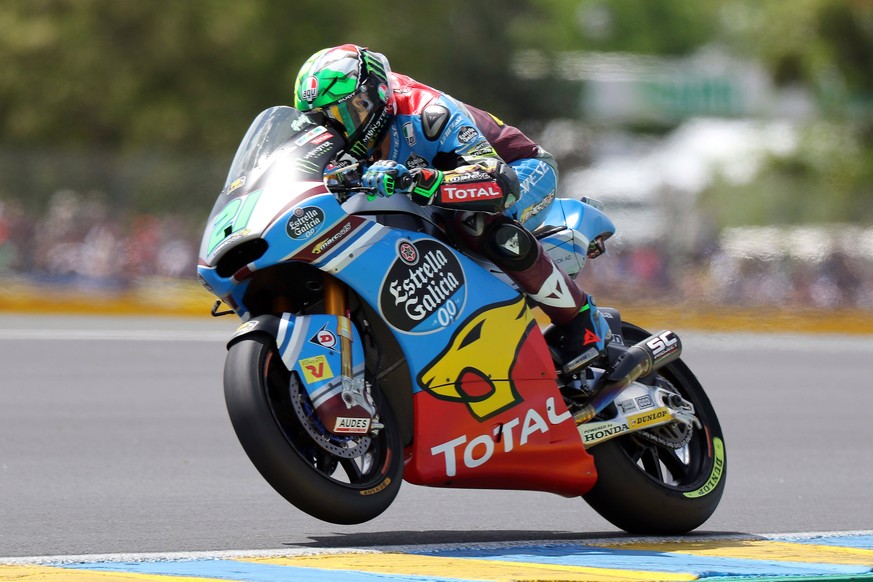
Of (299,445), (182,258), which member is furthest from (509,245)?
(182,258)

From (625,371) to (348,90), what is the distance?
1577 millimetres

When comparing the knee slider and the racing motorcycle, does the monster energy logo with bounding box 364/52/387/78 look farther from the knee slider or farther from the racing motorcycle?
the knee slider

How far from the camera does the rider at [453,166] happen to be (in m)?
5.56

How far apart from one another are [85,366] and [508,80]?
26256 millimetres

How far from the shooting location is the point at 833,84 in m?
35.3

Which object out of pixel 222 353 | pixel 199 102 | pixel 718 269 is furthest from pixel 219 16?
pixel 222 353

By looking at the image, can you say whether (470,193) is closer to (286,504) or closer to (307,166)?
(307,166)

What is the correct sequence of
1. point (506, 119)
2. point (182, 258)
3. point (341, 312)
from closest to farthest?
point (341, 312) < point (182, 258) < point (506, 119)

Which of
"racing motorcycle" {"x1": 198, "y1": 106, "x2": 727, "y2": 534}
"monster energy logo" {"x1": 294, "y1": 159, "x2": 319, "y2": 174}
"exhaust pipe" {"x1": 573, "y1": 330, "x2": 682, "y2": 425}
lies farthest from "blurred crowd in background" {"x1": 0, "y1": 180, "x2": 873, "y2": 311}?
"monster energy logo" {"x1": 294, "y1": 159, "x2": 319, "y2": 174}

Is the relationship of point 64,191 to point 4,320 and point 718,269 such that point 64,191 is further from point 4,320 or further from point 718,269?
point 718,269

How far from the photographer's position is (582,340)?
613cm

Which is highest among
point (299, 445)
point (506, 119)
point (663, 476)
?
point (506, 119)

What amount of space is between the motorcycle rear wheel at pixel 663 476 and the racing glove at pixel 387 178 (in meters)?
1.38

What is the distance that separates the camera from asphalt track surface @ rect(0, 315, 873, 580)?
5148 millimetres
